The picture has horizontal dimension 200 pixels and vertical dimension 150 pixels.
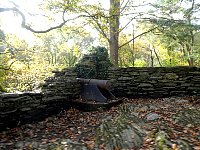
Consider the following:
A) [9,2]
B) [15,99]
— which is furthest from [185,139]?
[9,2]

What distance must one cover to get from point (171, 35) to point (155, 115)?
21.3ft

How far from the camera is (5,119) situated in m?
5.25

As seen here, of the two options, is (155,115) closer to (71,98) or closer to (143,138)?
(143,138)

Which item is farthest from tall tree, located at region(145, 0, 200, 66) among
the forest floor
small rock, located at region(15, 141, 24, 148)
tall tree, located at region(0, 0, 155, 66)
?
small rock, located at region(15, 141, 24, 148)

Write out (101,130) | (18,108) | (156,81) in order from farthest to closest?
(156,81)
(18,108)
(101,130)

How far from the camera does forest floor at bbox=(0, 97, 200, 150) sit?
4.28m

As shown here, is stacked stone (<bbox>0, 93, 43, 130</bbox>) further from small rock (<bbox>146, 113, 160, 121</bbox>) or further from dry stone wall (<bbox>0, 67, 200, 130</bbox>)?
small rock (<bbox>146, 113, 160, 121</bbox>)

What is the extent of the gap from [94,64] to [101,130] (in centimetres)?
373

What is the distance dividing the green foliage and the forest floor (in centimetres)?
156

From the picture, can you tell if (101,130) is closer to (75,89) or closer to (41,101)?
(41,101)

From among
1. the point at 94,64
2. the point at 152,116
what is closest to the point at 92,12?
the point at 94,64

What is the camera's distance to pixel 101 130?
206 inches

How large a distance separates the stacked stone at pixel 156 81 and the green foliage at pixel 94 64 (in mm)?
331

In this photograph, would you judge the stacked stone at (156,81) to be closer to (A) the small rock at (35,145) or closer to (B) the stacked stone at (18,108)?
(B) the stacked stone at (18,108)
